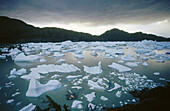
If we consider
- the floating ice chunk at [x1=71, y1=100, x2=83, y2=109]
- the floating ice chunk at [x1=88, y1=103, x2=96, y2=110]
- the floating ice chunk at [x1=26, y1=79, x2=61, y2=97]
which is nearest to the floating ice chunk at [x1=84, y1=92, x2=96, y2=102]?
the floating ice chunk at [x1=88, y1=103, x2=96, y2=110]

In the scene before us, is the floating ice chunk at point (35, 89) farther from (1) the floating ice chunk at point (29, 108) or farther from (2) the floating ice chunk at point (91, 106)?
(2) the floating ice chunk at point (91, 106)

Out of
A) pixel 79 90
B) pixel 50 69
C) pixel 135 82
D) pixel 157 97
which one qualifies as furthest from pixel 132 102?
pixel 50 69

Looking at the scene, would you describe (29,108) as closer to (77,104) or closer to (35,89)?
(35,89)

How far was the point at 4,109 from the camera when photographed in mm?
2395

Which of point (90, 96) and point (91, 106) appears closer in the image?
Answer: point (91, 106)

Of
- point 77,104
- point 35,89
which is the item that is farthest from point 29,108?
point 77,104

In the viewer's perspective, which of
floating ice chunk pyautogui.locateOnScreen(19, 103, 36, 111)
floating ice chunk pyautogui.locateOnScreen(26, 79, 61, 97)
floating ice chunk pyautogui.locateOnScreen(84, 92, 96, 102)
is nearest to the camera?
floating ice chunk pyautogui.locateOnScreen(19, 103, 36, 111)

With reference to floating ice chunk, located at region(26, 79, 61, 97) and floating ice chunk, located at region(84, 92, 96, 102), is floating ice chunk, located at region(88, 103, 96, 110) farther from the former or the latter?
floating ice chunk, located at region(26, 79, 61, 97)

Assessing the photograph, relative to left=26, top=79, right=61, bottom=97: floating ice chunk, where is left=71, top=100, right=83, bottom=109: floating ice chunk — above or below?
below

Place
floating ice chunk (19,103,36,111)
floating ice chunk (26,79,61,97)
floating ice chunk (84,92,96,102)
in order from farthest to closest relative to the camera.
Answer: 1. floating ice chunk (26,79,61,97)
2. floating ice chunk (84,92,96,102)
3. floating ice chunk (19,103,36,111)

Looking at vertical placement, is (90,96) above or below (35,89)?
below

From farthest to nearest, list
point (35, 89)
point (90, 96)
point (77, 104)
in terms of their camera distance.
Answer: point (35, 89) → point (90, 96) → point (77, 104)

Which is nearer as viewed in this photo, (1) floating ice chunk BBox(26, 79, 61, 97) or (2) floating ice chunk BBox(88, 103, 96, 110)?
(2) floating ice chunk BBox(88, 103, 96, 110)

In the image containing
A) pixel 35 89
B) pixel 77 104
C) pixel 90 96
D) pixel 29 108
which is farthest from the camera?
pixel 35 89
